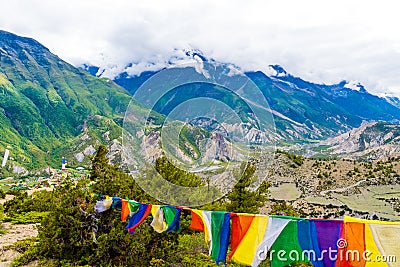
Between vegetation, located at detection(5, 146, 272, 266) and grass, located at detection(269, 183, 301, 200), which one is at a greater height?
grass, located at detection(269, 183, 301, 200)

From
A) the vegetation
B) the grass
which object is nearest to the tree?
the vegetation

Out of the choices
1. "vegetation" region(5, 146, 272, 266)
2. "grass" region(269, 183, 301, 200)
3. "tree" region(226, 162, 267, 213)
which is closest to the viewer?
"vegetation" region(5, 146, 272, 266)

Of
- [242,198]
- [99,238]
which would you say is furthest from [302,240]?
[242,198]

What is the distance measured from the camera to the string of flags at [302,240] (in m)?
5.02

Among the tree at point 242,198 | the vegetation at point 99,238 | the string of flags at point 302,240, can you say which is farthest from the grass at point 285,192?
the string of flags at point 302,240

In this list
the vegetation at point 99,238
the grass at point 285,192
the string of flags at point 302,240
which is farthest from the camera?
the grass at point 285,192

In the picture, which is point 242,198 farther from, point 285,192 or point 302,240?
point 285,192

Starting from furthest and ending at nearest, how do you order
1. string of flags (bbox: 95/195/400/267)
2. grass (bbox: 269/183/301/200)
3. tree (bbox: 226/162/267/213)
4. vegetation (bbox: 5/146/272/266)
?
grass (bbox: 269/183/301/200) → tree (bbox: 226/162/267/213) → vegetation (bbox: 5/146/272/266) → string of flags (bbox: 95/195/400/267)

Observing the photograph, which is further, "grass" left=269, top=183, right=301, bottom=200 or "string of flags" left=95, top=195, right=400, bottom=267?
"grass" left=269, top=183, right=301, bottom=200

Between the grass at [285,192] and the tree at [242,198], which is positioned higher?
the grass at [285,192]

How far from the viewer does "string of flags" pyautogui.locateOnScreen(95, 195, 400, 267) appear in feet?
16.5

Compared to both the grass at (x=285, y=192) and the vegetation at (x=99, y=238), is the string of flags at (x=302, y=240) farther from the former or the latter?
the grass at (x=285, y=192)

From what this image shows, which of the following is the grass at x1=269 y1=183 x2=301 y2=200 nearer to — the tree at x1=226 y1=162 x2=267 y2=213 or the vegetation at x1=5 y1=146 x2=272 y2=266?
the tree at x1=226 y1=162 x2=267 y2=213

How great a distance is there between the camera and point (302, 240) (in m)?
5.45
